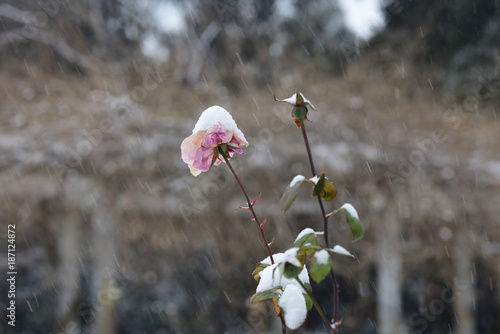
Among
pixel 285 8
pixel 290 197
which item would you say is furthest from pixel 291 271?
pixel 285 8

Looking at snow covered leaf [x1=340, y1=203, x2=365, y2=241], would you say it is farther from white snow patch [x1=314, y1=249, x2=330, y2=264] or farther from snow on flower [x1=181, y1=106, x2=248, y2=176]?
snow on flower [x1=181, y1=106, x2=248, y2=176]

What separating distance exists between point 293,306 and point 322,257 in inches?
3.0

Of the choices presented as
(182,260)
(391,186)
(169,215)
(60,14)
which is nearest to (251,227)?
(169,215)

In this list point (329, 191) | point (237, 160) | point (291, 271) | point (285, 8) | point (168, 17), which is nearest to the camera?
point (291, 271)

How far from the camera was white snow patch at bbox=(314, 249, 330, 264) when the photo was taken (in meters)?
0.43

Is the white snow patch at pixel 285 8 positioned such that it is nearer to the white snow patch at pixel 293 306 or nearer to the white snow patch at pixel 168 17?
the white snow patch at pixel 168 17

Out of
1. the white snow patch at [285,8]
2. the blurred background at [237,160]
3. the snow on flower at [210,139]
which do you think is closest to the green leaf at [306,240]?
the snow on flower at [210,139]

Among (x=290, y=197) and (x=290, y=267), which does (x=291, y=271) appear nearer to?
(x=290, y=267)

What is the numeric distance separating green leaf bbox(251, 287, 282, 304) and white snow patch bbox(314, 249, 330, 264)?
0.08m

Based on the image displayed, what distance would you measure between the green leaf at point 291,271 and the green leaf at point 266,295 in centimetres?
8

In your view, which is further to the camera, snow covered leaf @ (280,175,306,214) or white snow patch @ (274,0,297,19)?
white snow patch @ (274,0,297,19)

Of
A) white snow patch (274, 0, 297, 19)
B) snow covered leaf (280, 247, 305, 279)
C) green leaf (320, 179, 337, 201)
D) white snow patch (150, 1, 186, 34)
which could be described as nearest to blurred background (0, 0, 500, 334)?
white snow patch (274, 0, 297, 19)

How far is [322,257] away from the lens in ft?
1.41

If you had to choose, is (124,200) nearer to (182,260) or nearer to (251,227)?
(251,227)
